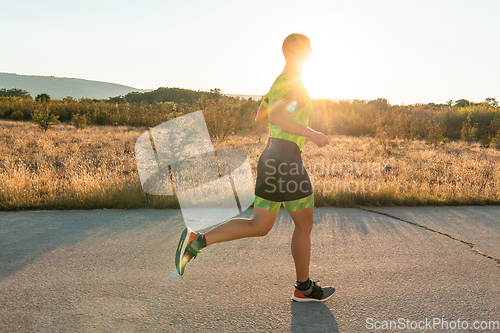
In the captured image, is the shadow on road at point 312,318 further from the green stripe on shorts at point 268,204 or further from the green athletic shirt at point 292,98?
the green athletic shirt at point 292,98

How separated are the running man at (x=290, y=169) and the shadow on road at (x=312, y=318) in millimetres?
60

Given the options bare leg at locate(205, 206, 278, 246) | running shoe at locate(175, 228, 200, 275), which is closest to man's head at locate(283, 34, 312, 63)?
bare leg at locate(205, 206, 278, 246)

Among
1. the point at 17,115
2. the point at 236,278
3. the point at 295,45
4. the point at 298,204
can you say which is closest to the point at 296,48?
the point at 295,45

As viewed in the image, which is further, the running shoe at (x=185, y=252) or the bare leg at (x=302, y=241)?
the running shoe at (x=185, y=252)

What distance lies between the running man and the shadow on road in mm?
60

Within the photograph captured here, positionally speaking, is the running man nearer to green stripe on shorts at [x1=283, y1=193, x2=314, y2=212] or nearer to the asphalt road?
green stripe on shorts at [x1=283, y1=193, x2=314, y2=212]

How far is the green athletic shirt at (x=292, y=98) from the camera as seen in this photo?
2.37 metres

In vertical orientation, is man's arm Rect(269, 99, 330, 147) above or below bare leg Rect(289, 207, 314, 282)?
above

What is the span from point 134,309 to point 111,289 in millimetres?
400

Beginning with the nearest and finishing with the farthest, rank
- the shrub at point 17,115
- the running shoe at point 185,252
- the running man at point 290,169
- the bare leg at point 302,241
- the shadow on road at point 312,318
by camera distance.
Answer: the shadow on road at point 312,318 → the running man at point 290,169 → the bare leg at point 302,241 → the running shoe at point 185,252 → the shrub at point 17,115

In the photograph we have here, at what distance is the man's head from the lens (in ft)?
8.04

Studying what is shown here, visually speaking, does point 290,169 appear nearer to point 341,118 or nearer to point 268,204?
point 268,204

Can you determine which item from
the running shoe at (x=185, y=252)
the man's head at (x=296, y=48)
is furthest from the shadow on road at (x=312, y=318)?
the man's head at (x=296, y=48)

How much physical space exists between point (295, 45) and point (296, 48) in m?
0.02
